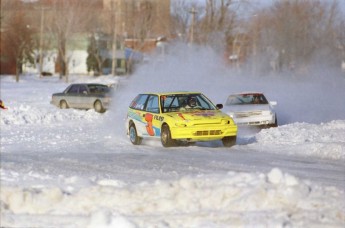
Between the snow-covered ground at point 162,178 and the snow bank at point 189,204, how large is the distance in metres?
0.01

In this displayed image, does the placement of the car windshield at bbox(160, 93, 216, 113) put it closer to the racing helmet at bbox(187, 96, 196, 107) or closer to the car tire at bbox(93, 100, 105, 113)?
the racing helmet at bbox(187, 96, 196, 107)

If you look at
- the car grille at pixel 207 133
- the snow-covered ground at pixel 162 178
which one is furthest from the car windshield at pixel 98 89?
the car grille at pixel 207 133

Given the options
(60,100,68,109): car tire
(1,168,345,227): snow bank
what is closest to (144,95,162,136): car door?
(1,168,345,227): snow bank

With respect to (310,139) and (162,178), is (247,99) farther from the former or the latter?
(162,178)

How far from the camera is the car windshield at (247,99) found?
2469cm

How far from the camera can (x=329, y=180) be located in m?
12.0

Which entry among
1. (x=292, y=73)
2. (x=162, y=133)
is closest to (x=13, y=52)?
(x=292, y=73)

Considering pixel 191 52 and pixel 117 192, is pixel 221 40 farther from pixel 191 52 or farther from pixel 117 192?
pixel 117 192

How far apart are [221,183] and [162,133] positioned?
26.2 feet

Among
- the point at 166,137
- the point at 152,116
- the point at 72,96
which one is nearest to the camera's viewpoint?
the point at 166,137

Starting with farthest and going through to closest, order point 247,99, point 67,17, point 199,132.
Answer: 1. point 67,17
2. point 247,99
3. point 199,132

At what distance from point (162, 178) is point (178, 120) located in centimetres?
586

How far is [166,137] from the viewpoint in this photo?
17.5 metres

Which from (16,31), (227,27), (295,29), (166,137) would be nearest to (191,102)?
(166,137)
